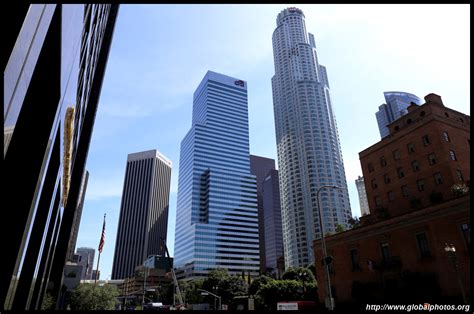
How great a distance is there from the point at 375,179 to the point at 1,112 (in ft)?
178

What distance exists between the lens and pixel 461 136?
1751 inches

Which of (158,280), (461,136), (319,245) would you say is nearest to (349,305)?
(319,245)

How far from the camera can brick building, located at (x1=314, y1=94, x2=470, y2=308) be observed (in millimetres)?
32688

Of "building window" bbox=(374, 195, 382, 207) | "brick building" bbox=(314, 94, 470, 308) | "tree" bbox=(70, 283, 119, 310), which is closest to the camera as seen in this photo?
"brick building" bbox=(314, 94, 470, 308)

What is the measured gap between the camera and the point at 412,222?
1462 inches

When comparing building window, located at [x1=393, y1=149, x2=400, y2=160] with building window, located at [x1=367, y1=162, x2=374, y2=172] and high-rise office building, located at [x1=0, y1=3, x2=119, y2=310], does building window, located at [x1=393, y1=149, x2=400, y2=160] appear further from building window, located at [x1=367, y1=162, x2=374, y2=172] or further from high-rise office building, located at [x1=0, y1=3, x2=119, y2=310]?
high-rise office building, located at [x1=0, y1=3, x2=119, y2=310]

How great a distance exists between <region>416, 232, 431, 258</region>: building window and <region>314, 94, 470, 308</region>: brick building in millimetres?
107

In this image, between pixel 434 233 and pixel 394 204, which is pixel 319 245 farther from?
pixel 434 233

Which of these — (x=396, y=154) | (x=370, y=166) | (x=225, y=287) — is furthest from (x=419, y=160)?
(x=225, y=287)

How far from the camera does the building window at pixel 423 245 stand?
115ft

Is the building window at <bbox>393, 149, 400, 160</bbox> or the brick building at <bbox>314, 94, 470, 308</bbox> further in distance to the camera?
the building window at <bbox>393, 149, 400, 160</bbox>

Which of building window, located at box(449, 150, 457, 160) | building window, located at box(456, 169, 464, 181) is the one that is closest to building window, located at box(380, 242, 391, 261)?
building window, located at box(456, 169, 464, 181)

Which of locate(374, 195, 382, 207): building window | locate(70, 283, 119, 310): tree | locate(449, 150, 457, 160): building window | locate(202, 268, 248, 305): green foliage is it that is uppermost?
locate(449, 150, 457, 160): building window

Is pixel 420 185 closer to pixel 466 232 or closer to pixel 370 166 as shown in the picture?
pixel 370 166
